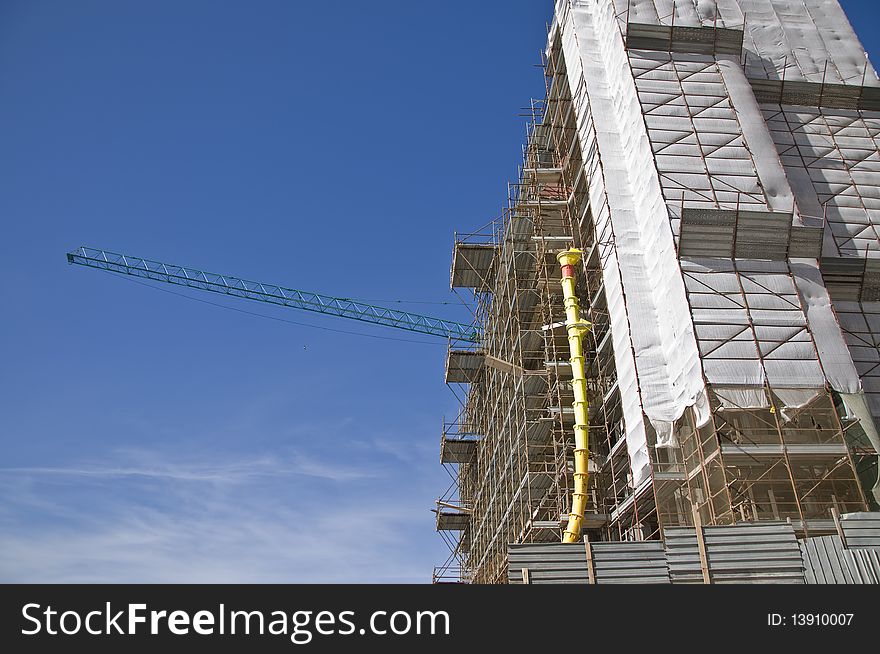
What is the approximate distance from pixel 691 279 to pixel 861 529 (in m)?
8.03

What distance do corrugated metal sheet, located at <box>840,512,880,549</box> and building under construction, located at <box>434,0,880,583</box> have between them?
0.46 m

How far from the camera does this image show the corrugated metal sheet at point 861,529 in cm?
1448

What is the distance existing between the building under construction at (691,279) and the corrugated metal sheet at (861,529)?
0.46 metres

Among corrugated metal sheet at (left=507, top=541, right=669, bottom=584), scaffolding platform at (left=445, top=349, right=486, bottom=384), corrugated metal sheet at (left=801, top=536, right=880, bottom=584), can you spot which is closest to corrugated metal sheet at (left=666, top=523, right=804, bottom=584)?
corrugated metal sheet at (left=801, top=536, right=880, bottom=584)

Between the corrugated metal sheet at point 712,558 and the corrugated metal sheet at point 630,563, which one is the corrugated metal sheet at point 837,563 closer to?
the corrugated metal sheet at point 712,558

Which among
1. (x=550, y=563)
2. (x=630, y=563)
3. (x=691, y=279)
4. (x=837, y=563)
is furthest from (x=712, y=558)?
(x=691, y=279)

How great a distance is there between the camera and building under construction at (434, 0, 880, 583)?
1844cm

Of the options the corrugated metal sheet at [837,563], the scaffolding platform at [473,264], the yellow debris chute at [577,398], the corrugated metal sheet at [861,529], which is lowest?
the corrugated metal sheet at [837,563]

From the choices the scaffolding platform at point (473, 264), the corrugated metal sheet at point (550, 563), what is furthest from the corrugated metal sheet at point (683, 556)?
the scaffolding platform at point (473, 264)

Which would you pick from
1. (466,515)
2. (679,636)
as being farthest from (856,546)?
(466,515)

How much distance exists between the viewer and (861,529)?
579 inches

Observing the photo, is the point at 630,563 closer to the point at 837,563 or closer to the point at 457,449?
the point at 837,563

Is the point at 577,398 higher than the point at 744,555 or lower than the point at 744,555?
higher

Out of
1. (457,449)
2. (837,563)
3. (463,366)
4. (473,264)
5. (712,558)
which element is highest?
(473,264)
